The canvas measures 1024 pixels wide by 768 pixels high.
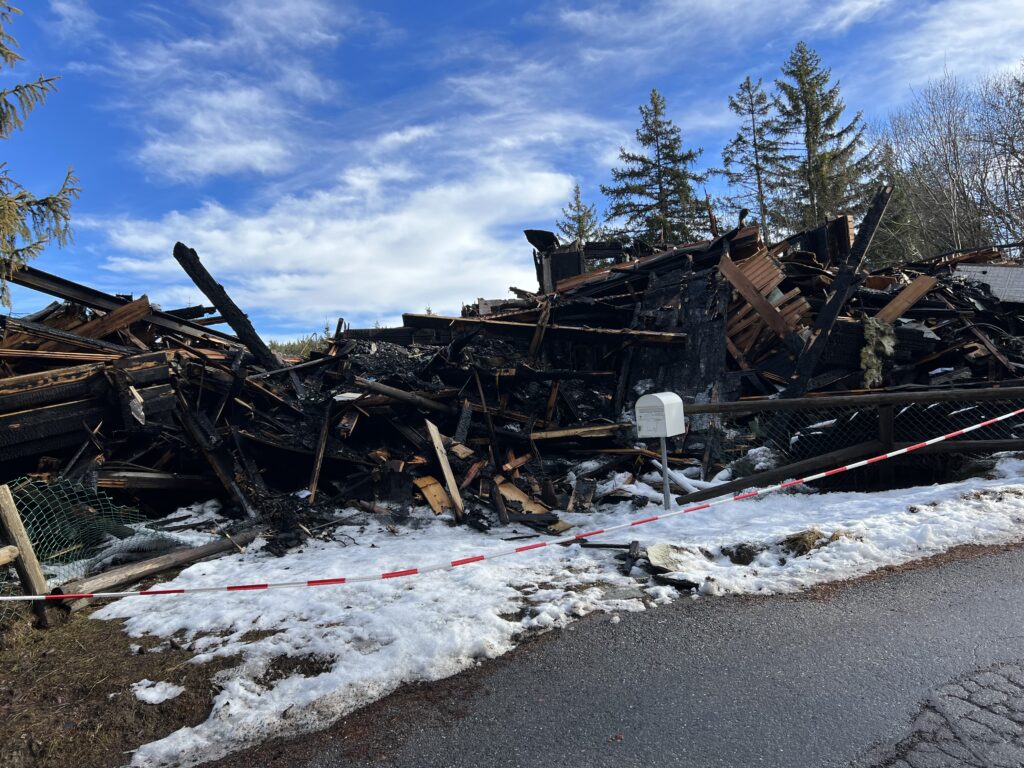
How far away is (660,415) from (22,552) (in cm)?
580

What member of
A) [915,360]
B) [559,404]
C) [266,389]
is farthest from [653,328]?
[266,389]

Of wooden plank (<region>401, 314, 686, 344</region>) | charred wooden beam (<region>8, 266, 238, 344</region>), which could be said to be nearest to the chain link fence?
wooden plank (<region>401, 314, 686, 344</region>)

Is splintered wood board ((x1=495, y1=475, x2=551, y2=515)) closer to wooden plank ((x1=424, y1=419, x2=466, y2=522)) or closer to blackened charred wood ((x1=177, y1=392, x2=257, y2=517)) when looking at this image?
wooden plank ((x1=424, y1=419, x2=466, y2=522))

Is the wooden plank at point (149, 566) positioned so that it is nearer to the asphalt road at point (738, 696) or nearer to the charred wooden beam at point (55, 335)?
the asphalt road at point (738, 696)

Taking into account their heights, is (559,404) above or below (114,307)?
below

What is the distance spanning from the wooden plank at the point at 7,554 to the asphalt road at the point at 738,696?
9.17 ft

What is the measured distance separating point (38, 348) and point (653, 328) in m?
10.0

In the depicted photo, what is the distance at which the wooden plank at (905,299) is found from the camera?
31.3 ft

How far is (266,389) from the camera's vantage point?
9219mm

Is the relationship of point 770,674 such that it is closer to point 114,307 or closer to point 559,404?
point 559,404

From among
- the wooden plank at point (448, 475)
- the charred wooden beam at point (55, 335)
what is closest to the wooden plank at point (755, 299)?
the wooden plank at point (448, 475)

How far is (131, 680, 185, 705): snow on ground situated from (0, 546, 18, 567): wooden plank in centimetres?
157

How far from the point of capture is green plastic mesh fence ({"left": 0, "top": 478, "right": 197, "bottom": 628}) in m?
5.77

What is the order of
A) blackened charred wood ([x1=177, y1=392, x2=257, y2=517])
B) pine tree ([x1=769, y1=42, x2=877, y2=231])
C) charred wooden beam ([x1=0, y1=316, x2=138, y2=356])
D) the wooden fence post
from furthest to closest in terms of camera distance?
pine tree ([x1=769, y1=42, x2=877, y2=231]), charred wooden beam ([x1=0, y1=316, x2=138, y2=356]), blackened charred wood ([x1=177, y1=392, x2=257, y2=517]), the wooden fence post
